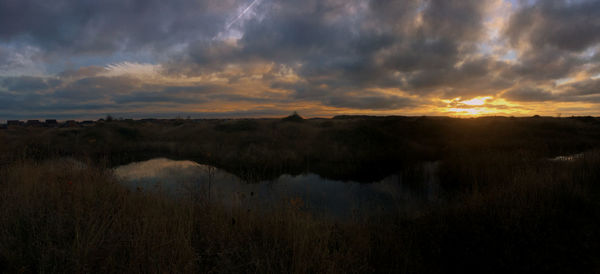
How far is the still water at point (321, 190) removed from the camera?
855 cm

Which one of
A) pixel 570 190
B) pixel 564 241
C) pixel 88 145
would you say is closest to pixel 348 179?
pixel 570 190

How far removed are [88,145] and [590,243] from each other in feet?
108

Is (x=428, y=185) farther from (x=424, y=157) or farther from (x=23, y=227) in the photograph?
(x=23, y=227)

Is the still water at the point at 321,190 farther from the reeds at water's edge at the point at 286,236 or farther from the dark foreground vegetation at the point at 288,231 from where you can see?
the reeds at water's edge at the point at 286,236

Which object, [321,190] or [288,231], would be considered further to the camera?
[321,190]

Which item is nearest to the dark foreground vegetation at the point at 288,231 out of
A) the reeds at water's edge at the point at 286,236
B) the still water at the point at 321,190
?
the reeds at water's edge at the point at 286,236

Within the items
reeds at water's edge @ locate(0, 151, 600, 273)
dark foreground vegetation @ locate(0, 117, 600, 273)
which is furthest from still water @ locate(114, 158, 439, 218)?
reeds at water's edge @ locate(0, 151, 600, 273)

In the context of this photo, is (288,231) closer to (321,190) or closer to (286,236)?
(286,236)

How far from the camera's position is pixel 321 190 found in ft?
38.7

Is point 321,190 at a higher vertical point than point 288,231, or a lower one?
lower

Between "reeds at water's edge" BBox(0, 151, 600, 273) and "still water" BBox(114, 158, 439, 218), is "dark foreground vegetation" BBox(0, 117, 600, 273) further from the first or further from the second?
"still water" BBox(114, 158, 439, 218)

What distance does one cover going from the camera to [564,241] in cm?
430

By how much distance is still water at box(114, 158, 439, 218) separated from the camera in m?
8.55

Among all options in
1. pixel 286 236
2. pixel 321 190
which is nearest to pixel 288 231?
pixel 286 236
